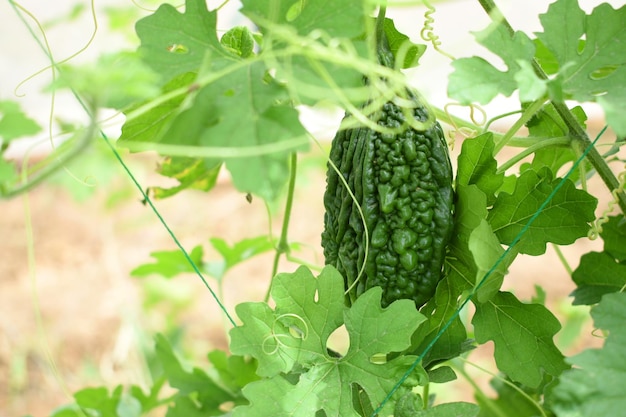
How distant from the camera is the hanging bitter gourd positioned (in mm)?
810

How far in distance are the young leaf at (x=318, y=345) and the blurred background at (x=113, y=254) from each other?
1.18 metres

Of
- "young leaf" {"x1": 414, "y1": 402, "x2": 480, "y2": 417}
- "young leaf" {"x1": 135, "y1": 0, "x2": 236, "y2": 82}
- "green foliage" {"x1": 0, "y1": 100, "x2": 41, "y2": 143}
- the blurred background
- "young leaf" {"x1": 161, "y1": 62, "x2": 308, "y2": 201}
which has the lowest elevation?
the blurred background

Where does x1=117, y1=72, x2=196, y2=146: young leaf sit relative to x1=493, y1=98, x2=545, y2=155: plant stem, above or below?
below

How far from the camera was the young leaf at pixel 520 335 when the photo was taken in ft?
2.76

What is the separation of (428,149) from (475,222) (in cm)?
9

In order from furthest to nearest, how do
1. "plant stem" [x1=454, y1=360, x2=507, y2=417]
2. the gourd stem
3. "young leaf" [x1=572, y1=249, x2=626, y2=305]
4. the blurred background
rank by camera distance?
1. the blurred background
2. "plant stem" [x1=454, y1=360, x2=507, y2=417]
3. "young leaf" [x1=572, y1=249, x2=626, y2=305]
4. the gourd stem

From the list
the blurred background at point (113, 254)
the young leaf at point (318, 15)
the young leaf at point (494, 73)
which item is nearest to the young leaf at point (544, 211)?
the young leaf at point (494, 73)

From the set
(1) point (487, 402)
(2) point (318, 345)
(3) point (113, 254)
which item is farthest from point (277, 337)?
(3) point (113, 254)

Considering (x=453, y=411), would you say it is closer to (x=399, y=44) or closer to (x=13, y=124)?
(x=399, y=44)

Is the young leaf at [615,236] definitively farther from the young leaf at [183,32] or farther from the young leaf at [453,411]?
the young leaf at [183,32]

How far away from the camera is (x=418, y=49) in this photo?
88 centimetres

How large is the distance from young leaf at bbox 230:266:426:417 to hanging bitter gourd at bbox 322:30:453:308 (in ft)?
0.16

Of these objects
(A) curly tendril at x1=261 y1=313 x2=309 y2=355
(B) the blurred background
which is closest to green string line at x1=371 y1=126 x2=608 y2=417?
(A) curly tendril at x1=261 y1=313 x2=309 y2=355

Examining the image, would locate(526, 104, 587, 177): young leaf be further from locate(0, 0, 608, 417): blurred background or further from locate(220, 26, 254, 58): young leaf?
locate(0, 0, 608, 417): blurred background
